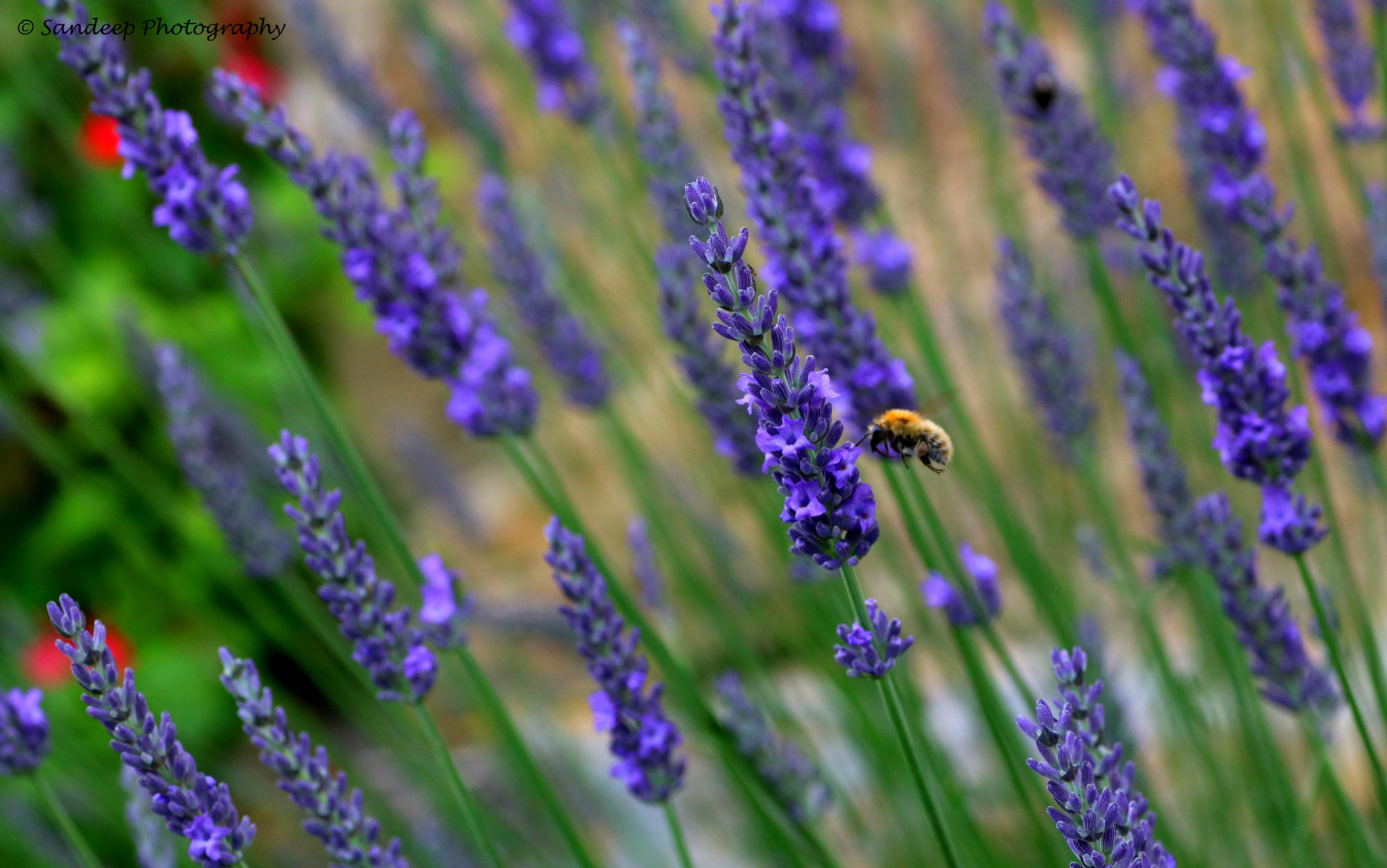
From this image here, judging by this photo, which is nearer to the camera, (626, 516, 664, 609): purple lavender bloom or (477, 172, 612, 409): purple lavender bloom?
(626, 516, 664, 609): purple lavender bloom

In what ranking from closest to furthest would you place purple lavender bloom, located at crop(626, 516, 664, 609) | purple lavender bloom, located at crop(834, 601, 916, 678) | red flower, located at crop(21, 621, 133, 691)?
1. purple lavender bloom, located at crop(834, 601, 916, 678)
2. purple lavender bloom, located at crop(626, 516, 664, 609)
3. red flower, located at crop(21, 621, 133, 691)

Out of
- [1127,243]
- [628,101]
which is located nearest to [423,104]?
[628,101]

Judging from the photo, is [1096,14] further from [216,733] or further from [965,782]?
[216,733]

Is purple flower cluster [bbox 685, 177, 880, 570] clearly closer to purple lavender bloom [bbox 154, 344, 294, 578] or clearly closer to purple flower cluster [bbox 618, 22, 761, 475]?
purple flower cluster [bbox 618, 22, 761, 475]

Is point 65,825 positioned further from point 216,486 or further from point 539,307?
point 539,307

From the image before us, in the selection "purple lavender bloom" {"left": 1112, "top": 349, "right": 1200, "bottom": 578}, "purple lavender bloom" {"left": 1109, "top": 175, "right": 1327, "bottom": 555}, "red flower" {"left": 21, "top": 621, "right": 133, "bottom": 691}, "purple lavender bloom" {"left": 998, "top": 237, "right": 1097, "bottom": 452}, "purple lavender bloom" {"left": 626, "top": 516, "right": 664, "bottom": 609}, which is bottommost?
"purple lavender bloom" {"left": 1109, "top": 175, "right": 1327, "bottom": 555}

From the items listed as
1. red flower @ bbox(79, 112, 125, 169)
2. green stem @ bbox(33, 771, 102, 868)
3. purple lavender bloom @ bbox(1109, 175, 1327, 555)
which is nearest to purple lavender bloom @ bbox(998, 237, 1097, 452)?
purple lavender bloom @ bbox(1109, 175, 1327, 555)
